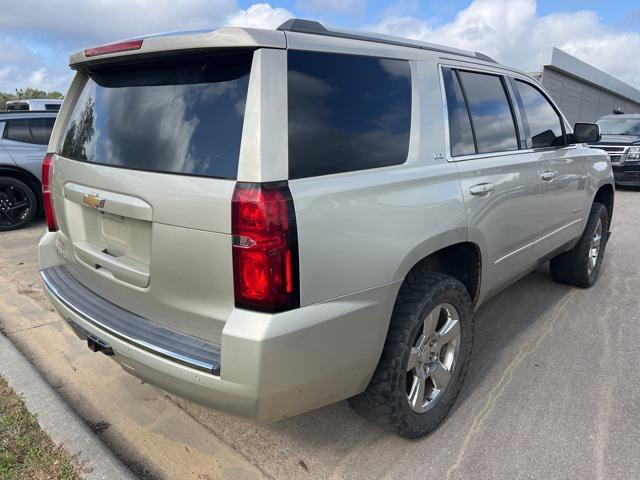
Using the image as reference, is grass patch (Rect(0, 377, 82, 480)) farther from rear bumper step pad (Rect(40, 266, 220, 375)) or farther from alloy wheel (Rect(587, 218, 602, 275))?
alloy wheel (Rect(587, 218, 602, 275))

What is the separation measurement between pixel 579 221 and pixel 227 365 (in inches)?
141

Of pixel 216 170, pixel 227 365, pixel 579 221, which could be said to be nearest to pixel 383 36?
pixel 216 170

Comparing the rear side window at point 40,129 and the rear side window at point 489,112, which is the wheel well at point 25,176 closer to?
the rear side window at point 40,129

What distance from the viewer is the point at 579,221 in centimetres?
421

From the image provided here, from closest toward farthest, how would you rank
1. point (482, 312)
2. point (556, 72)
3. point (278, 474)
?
point (278, 474) → point (482, 312) → point (556, 72)

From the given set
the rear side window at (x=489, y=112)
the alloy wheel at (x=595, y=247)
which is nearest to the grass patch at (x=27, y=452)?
the rear side window at (x=489, y=112)

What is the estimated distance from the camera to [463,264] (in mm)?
2840

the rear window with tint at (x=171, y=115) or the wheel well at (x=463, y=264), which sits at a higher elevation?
the rear window with tint at (x=171, y=115)

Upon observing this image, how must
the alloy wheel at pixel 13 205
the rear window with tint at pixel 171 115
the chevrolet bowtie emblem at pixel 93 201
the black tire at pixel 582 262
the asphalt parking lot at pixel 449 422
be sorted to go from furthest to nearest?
the alloy wheel at pixel 13 205 → the black tire at pixel 582 262 → the asphalt parking lot at pixel 449 422 → the chevrolet bowtie emblem at pixel 93 201 → the rear window with tint at pixel 171 115

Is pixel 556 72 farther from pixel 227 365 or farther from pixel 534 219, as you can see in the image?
pixel 227 365

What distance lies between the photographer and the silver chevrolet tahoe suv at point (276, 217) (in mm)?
1747

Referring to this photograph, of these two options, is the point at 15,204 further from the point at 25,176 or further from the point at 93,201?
the point at 93,201

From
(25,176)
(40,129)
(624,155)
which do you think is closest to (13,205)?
(25,176)

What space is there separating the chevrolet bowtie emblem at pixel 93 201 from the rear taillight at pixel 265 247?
0.80 m
